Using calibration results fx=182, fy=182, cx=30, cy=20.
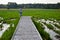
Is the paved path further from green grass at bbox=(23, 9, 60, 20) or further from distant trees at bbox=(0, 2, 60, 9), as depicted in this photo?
distant trees at bbox=(0, 2, 60, 9)

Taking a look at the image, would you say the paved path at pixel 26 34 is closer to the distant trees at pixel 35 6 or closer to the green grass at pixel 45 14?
A: the green grass at pixel 45 14

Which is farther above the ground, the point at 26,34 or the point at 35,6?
the point at 26,34

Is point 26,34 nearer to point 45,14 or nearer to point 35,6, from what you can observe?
point 45,14

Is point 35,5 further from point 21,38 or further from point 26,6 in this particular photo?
point 21,38

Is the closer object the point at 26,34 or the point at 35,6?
the point at 26,34

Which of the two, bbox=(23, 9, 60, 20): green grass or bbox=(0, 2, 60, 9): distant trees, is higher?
bbox=(23, 9, 60, 20): green grass

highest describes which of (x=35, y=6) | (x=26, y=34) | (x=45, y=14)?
(x=26, y=34)

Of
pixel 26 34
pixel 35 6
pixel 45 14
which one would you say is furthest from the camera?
pixel 35 6

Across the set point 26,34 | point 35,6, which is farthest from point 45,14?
point 35,6

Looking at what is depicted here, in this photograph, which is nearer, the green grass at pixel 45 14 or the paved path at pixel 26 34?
the paved path at pixel 26 34

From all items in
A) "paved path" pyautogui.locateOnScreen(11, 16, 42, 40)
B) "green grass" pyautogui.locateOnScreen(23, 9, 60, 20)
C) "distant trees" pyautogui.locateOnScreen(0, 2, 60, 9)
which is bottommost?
"distant trees" pyautogui.locateOnScreen(0, 2, 60, 9)

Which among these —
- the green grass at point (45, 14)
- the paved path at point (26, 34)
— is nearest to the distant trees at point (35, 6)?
the green grass at point (45, 14)

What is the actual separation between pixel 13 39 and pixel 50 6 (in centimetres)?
5207

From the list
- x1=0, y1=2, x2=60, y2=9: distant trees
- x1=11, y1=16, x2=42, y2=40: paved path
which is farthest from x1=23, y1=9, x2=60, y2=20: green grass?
x1=0, y1=2, x2=60, y2=9: distant trees
